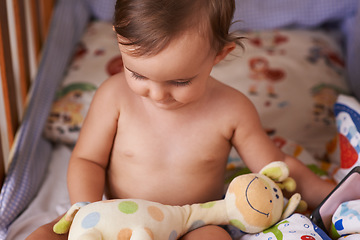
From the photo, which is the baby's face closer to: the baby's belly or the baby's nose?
the baby's nose

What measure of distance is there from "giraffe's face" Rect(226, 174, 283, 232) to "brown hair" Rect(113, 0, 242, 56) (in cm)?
26

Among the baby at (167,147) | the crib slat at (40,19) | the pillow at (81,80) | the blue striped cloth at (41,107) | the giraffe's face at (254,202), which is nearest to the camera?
the giraffe's face at (254,202)

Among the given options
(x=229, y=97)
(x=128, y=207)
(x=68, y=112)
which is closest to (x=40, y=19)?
(x=68, y=112)

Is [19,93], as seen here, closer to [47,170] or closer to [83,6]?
[47,170]

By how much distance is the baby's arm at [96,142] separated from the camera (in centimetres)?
106

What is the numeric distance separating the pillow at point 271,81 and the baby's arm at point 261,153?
16.0 inches

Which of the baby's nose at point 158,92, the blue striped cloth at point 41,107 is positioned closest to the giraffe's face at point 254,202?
the baby's nose at point 158,92

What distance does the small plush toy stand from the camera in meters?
0.86

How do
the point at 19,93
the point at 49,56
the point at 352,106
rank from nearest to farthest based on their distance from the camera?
the point at 352,106, the point at 19,93, the point at 49,56

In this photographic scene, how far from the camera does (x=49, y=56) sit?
1.58 m

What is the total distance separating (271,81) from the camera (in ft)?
5.33

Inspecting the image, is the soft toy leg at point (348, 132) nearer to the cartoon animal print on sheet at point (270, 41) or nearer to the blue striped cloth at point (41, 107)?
the cartoon animal print on sheet at point (270, 41)

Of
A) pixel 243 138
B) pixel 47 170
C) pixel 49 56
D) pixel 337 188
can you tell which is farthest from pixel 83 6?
pixel 337 188

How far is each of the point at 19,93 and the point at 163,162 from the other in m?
0.51
